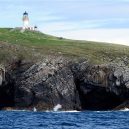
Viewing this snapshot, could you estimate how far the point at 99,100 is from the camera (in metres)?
141

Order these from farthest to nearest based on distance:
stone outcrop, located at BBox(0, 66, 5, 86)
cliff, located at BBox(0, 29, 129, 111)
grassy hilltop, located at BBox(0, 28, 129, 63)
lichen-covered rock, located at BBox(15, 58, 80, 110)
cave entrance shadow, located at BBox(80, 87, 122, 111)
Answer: grassy hilltop, located at BBox(0, 28, 129, 63)
cave entrance shadow, located at BBox(80, 87, 122, 111)
stone outcrop, located at BBox(0, 66, 5, 86)
cliff, located at BBox(0, 29, 129, 111)
lichen-covered rock, located at BBox(15, 58, 80, 110)

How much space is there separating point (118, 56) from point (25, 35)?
35.2m

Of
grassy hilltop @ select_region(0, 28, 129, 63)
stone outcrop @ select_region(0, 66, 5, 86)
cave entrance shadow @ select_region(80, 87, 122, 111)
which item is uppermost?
grassy hilltop @ select_region(0, 28, 129, 63)

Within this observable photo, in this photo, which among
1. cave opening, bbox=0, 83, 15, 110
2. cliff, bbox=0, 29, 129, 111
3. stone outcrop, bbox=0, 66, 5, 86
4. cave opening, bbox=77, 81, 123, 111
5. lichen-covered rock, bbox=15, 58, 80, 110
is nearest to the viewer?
lichen-covered rock, bbox=15, 58, 80, 110

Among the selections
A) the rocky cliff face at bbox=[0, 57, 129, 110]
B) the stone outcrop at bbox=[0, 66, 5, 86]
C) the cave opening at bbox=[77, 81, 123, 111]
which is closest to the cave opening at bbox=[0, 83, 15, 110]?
the rocky cliff face at bbox=[0, 57, 129, 110]

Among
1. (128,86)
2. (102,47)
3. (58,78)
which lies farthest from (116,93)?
(102,47)

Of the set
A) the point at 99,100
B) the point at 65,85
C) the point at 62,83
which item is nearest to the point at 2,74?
the point at 62,83

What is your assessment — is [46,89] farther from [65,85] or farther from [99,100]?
[99,100]

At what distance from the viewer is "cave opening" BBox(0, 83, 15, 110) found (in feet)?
462

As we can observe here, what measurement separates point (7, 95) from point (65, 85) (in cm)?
1285

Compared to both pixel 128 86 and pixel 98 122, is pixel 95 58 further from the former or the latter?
pixel 98 122

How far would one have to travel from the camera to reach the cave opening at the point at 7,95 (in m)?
141

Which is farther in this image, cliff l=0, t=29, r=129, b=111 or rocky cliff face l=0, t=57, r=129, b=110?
cliff l=0, t=29, r=129, b=111

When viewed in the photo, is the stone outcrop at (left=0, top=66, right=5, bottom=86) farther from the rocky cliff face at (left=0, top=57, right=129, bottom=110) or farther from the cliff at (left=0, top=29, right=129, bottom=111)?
the rocky cliff face at (left=0, top=57, right=129, bottom=110)
